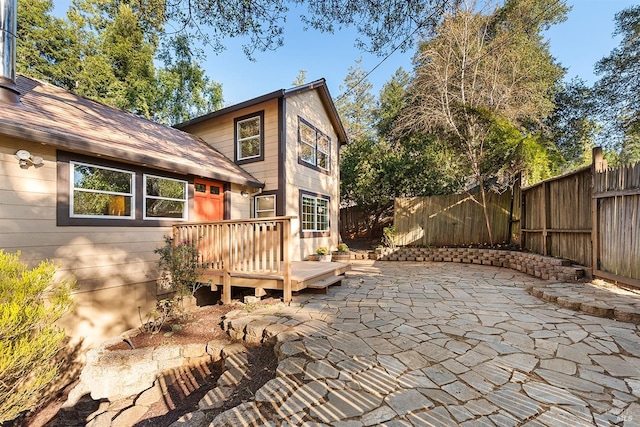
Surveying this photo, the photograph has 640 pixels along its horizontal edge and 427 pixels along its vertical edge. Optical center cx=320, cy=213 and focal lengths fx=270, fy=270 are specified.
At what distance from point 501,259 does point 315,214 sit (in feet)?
18.3

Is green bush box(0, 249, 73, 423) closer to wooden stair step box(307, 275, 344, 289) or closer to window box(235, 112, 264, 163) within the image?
wooden stair step box(307, 275, 344, 289)

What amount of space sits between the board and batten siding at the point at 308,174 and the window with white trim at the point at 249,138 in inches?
36.4

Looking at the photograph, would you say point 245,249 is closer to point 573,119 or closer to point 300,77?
point 573,119

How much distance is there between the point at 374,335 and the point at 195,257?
11.3 feet

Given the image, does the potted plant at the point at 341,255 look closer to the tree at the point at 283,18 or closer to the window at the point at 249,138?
the window at the point at 249,138

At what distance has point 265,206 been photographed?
7844mm

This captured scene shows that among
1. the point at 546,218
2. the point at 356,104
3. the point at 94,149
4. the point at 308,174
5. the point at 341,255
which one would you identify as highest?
the point at 356,104

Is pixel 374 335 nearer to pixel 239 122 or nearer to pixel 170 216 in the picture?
pixel 170 216

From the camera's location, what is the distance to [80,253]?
4.29 metres

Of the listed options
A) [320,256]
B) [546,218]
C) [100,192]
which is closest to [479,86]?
[546,218]

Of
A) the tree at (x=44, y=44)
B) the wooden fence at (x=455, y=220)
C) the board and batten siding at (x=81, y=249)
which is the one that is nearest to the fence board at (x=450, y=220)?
the wooden fence at (x=455, y=220)

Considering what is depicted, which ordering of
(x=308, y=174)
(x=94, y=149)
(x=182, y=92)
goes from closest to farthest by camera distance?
(x=94, y=149) < (x=308, y=174) < (x=182, y=92)

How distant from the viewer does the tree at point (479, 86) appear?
26.3 ft

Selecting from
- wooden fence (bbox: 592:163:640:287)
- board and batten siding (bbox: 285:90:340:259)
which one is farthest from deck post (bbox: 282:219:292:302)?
wooden fence (bbox: 592:163:640:287)
